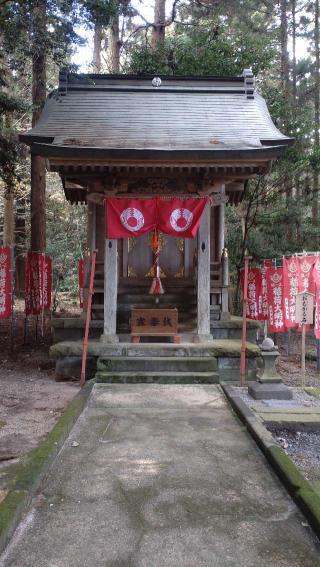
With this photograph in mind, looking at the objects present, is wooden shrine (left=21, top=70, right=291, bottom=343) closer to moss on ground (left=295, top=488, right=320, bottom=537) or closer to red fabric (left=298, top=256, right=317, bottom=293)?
red fabric (left=298, top=256, right=317, bottom=293)

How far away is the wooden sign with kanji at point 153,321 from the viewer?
8.42 m

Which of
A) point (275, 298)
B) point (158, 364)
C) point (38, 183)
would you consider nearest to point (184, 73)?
point (38, 183)

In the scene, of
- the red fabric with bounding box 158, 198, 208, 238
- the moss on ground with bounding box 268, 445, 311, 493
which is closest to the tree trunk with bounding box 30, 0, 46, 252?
the red fabric with bounding box 158, 198, 208, 238

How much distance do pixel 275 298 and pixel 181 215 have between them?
410cm

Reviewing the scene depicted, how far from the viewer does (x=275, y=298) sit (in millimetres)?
10844

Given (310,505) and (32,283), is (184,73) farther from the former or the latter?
(310,505)

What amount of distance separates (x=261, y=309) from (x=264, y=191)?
5587mm

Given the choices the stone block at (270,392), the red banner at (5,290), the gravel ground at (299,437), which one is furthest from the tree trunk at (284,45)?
the gravel ground at (299,437)

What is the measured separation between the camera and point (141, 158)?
7867 millimetres

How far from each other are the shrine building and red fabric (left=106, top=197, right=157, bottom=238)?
0.51 metres

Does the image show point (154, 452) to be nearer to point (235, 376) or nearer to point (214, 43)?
point (235, 376)

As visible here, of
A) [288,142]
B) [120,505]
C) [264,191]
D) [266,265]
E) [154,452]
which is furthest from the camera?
[264,191]

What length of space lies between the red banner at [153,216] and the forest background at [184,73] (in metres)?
2.73

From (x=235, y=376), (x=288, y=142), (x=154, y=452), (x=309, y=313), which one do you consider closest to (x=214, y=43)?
(x=288, y=142)
